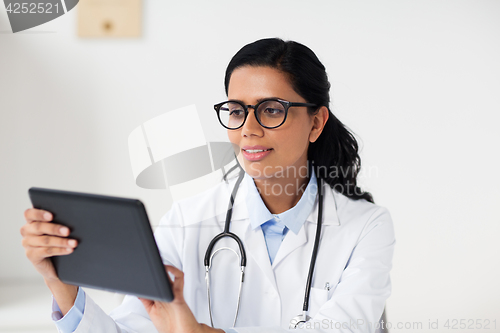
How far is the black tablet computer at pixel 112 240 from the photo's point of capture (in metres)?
0.69

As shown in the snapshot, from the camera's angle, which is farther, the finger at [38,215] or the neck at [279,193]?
the neck at [279,193]

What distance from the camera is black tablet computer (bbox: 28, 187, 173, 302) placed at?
27.0 inches

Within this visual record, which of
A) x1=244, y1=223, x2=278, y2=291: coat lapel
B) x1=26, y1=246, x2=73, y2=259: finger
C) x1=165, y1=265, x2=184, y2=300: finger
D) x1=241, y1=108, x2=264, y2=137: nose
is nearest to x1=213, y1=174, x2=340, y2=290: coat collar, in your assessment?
x1=244, y1=223, x2=278, y2=291: coat lapel

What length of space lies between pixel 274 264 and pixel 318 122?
42 centimetres

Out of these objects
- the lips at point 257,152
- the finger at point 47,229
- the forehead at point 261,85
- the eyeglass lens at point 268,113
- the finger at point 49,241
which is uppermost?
the forehead at point 261,85

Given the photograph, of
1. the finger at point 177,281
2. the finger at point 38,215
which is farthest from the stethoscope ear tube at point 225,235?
the finger at point 38,215

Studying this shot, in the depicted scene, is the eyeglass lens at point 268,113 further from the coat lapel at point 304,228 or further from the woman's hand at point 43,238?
the woman's hand at point 43,238

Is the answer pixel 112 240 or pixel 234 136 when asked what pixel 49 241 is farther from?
pixel 234 136

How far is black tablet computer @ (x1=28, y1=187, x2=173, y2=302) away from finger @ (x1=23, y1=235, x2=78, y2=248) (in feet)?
0.04

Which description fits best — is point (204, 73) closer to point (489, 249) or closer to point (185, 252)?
point (185, 252)

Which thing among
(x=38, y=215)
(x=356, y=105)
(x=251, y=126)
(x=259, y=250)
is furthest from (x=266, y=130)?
(x=356, y=105)

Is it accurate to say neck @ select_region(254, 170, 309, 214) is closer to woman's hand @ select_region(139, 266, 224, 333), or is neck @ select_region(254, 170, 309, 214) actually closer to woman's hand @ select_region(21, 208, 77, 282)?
woman's hand @ select_region(139, 266, 224, 333)

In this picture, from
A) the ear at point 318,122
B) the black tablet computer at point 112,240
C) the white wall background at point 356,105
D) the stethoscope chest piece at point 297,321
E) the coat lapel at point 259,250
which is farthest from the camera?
the white wall background at point 356,105

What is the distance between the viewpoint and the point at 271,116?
1116 millimetres
